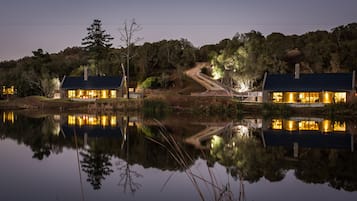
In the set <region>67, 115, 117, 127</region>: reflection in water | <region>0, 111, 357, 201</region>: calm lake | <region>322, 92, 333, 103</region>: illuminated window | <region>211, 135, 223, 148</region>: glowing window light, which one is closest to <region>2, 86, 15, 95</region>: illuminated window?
<region>67, 115, 117, 127</region>: reflection in water

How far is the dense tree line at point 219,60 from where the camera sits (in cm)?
4691

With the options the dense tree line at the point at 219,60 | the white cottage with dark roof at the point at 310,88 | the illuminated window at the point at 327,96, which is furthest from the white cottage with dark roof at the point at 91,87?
the illuminated window at the point at 327,96

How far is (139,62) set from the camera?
211ft

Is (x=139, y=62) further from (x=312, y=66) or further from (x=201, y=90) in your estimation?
(x=312, y=66)

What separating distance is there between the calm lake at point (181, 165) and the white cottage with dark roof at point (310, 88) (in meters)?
16.5

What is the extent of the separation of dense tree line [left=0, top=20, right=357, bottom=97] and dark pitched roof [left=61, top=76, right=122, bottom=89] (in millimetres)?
3077

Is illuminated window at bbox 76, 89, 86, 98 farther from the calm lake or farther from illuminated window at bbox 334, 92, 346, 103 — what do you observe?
illuminated window at bbox 334, 92, 346, 103

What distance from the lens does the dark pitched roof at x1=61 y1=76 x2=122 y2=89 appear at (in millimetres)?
45500

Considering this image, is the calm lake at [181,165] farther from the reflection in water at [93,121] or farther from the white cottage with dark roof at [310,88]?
the white cottage with dark roof at [310,88]

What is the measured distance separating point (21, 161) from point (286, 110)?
24.7 metres

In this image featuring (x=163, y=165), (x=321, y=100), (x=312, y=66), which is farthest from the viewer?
(x=312, y=66)

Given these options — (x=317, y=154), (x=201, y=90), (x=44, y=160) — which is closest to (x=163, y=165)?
(x=44, y=160)

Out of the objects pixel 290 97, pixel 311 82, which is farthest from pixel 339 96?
pixel 290 97

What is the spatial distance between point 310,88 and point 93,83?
83.1ft
